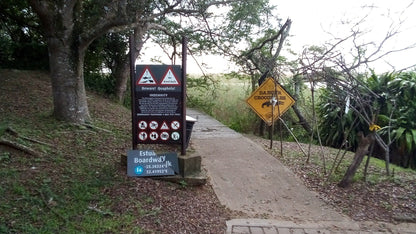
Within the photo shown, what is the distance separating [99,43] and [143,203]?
27.4ft

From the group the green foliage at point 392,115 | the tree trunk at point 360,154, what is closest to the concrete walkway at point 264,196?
the tree trunk at point 360,154

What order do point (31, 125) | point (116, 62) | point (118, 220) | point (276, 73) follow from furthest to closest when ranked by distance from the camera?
point (116, 62)
point (276, 73)
point (31, 125)
point (118, 220)

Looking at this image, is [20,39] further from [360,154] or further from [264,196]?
[360,154]

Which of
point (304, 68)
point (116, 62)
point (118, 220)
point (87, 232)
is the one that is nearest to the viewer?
point (87, 232)

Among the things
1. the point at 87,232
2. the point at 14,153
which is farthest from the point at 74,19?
the point at 87,232

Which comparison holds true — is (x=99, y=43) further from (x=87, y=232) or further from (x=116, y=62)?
(x=87, y=232)

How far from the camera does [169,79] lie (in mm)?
4789

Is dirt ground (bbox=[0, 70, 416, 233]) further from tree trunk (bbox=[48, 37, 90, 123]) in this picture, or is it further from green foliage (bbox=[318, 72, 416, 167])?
green foliage (bbox=[318, 72, 416, 167])

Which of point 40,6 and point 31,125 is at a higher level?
point 40,6

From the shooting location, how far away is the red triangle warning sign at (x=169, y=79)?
4.78m

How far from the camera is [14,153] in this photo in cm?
476

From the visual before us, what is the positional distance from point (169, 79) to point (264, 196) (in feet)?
6.85

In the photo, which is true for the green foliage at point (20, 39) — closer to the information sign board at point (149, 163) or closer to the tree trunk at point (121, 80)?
the tree trunk at point (121, 80)

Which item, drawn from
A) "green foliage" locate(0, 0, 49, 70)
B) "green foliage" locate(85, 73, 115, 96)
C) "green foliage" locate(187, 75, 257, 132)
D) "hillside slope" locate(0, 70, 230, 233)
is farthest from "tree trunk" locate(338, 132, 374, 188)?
"green foliage" locate(0, 0, 49, 70)
